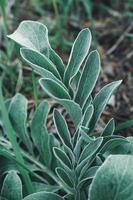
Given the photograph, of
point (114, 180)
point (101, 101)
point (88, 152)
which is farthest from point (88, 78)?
point (114, 180)

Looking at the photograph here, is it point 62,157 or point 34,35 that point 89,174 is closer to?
point 62,157

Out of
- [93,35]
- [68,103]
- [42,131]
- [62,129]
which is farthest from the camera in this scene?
[93,35]

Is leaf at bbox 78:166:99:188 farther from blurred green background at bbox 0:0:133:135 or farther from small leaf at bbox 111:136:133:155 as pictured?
blurred green background at bbox 0:0:133:135

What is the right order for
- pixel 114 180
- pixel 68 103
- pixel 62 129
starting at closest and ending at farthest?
pixel 114 180, pixel 68 103, pixel 62 129

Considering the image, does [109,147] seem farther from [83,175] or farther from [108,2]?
[108,2]

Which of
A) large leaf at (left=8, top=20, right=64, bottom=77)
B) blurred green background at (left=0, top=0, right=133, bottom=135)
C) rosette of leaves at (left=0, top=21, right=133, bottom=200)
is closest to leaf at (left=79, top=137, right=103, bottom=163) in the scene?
rosette of leaves at (left=0, top=21, right=133, bottom=200)

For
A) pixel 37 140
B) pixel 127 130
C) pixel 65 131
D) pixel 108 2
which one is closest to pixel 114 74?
pixel 127 130
